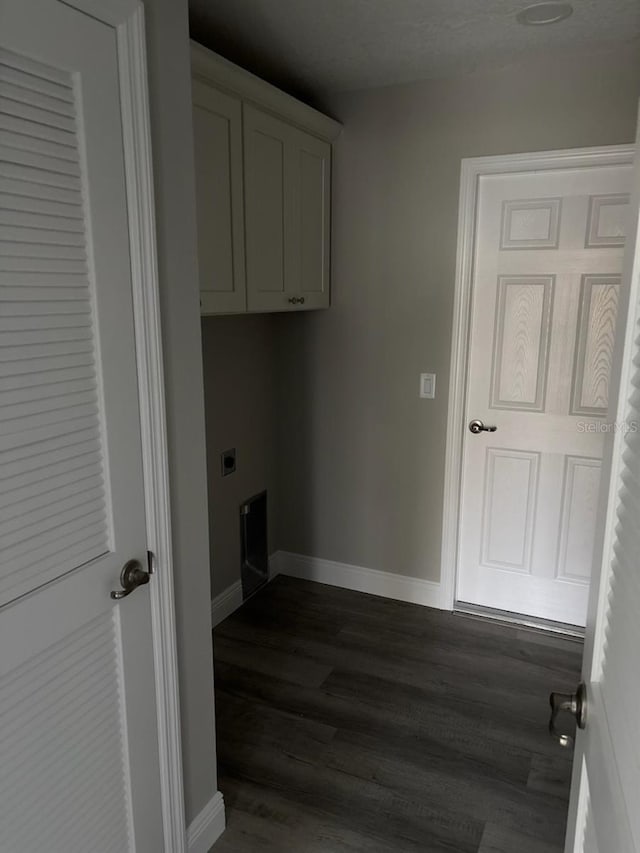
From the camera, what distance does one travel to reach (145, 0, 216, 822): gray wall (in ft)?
4.60

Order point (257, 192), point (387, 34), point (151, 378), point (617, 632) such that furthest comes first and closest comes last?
point (257, 192)
point (387, 34)
point (151, 378)
point (617, 632)

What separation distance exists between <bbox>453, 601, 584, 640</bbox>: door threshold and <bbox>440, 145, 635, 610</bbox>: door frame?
0.22ft

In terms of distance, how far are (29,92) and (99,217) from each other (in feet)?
0.77

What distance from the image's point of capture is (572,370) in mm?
2809

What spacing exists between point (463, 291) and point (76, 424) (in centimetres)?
210

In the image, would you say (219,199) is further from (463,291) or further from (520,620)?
(520,620)

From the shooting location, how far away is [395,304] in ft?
9.96

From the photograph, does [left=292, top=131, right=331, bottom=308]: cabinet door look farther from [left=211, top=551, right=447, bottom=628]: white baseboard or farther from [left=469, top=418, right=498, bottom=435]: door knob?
[left=211, top=551, right=447, bottom=628]: white baseboard

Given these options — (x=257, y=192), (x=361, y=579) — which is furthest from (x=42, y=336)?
(x=361, y=579)

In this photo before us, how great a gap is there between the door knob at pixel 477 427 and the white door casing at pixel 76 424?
6.25 feet

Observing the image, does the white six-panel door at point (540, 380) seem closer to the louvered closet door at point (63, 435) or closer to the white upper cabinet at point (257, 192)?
the white upper cabinet at point (257, 192)

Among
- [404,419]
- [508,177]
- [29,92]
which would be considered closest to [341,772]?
[404,419]

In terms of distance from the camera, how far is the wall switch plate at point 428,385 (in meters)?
3.03

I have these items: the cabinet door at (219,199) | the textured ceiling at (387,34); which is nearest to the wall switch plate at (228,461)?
the cabinet door at (219,199)
